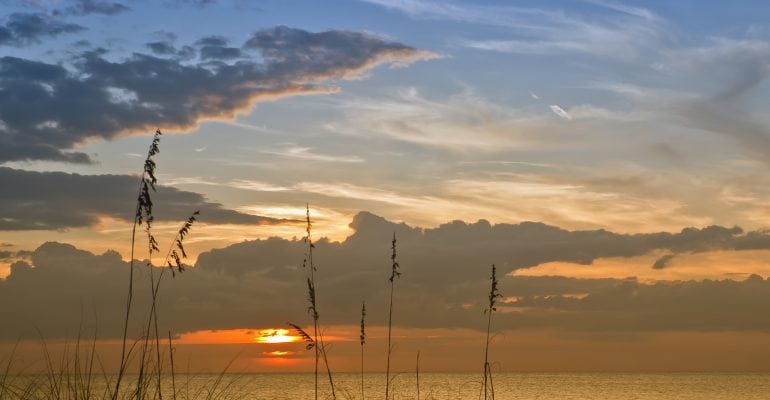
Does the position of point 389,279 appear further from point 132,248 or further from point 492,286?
point 132,248

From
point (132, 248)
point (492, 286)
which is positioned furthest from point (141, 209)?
point (492, 286)

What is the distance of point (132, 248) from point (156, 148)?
1.11 metres

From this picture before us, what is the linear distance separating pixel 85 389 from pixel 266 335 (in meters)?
2.83

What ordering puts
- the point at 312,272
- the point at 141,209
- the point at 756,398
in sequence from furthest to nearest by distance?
the point at 756,398, the point at 312,272, the point at 141,209

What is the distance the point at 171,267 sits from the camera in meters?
9.34

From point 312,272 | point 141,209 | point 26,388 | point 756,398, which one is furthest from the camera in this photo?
point 756,398

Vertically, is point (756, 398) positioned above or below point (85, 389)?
below

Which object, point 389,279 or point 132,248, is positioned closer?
point 132,248

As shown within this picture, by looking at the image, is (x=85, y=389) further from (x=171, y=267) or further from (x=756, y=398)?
(x=756, y=398)

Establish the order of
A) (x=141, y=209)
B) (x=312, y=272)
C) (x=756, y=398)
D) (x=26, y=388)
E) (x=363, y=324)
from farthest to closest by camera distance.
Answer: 1. (x=756, y=398)
2. (x=26, y=388)
3. (x=363, y=324)
4. (x=312, y=272)
5. (x=141, y=209)

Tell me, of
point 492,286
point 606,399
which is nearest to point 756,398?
point 606,399

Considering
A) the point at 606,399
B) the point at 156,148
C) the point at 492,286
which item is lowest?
the point at 606,399

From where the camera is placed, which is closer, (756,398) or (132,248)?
(132,248)

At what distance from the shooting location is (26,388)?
1249 centimetres
